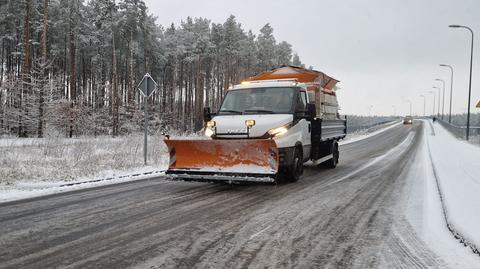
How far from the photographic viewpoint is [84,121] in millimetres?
35375

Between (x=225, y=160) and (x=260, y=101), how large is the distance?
2.09 m

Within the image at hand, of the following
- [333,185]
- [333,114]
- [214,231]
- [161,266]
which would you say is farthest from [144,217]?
[333,114]

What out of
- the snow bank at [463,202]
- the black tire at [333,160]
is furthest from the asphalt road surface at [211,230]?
the black tire at [333,160]

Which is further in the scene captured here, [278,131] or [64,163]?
[64,163]

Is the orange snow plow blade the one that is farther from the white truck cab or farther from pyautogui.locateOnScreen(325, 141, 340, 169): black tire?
pyautogui.locateOnScreen(325, 141, 340, 169): black tire

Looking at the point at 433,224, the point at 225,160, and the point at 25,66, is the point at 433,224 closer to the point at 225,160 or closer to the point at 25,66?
the point at 225,160

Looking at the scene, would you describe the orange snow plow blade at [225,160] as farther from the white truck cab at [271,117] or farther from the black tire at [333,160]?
the black tire at [333,160]

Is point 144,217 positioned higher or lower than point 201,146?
lower

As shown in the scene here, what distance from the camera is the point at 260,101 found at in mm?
10109

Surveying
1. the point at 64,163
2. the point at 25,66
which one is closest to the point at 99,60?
the point at 25,66

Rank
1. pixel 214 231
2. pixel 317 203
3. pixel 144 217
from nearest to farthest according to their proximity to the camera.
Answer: pixel 214 231 < pixel 144 217 < pixel 317 203

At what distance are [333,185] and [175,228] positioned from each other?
5489 millimetres

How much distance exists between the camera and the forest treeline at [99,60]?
30.9 m

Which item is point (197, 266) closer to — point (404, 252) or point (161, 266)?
point (161, 266)
